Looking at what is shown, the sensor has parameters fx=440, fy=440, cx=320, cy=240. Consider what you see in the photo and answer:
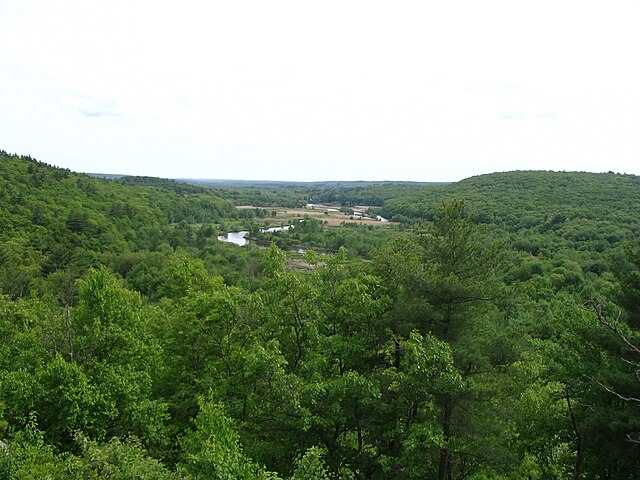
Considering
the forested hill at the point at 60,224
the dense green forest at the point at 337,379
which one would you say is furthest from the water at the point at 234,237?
the dense green forest at the point at 337,379

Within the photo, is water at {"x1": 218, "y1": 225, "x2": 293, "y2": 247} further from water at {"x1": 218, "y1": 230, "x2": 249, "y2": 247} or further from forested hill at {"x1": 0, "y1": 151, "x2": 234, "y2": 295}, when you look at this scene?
forested hill at {"x1": 0, "y1": 151, "x2": 234, "y2": 295}

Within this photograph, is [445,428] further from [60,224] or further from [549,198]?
[549,198]

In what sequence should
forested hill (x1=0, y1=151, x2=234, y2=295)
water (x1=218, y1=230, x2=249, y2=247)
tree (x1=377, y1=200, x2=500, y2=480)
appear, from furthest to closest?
water (x1=218, y1=230, x2=249, y2=247) < forested hill (x1=0, y1=151, x2=234, y2=295) < tree (x1=377, y1=200, x2=500, y2=480)

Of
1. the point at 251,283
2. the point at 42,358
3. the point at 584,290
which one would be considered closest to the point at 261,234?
the point at 251,283

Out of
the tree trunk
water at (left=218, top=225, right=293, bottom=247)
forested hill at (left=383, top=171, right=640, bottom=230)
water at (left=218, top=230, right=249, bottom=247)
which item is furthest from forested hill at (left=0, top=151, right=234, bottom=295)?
forested hill at (left=383, top=171, right=640, bottom=230)

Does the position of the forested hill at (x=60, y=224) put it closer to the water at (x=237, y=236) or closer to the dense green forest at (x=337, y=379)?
the water at (x=237, y=236)

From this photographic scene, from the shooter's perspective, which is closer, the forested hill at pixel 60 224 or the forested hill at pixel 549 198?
the forested hill at pixel 60 224

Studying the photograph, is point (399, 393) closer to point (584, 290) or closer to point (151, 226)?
point (584, 290)

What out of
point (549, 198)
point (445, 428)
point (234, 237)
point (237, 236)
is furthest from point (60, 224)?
point (549, 198)
